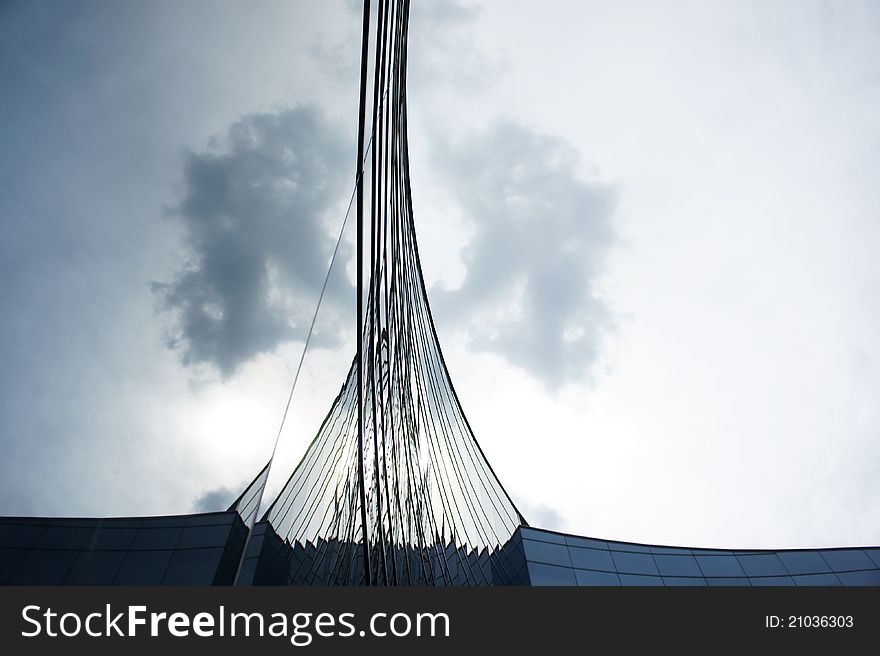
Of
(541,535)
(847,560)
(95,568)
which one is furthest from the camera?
(847,560)

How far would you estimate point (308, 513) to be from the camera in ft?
50.0

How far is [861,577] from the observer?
20.4m

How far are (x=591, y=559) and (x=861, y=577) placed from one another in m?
11.9

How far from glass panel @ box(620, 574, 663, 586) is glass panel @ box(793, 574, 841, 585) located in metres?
6.38

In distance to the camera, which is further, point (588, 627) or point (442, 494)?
point (442, 494)

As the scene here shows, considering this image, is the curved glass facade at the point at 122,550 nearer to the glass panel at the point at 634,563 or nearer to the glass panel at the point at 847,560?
the glass panel at the point at 634,563

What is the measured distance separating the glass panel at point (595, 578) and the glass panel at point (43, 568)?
61.4 ft

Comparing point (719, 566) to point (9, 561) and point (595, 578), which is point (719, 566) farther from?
point (9, 561)

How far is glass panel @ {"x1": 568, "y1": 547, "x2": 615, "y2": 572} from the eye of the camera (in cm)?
1941

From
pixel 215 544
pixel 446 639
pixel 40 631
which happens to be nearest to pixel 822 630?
pixel 446 639

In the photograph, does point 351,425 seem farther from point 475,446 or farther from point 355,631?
point 355,631

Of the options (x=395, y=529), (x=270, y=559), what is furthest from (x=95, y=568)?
(x=395, y=529)

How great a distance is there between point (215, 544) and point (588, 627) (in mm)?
14798

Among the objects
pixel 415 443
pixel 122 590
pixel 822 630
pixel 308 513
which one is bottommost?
pixel 822 630
